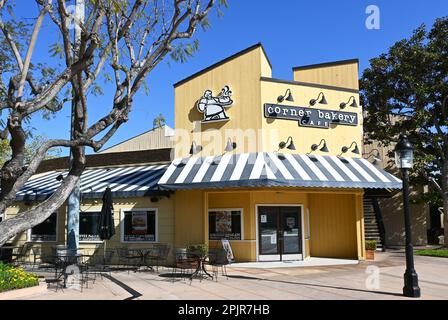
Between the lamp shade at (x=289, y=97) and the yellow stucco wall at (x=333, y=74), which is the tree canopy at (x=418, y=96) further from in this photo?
the lamp shade at (x=289, y=97)

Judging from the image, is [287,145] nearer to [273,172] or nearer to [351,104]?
[273,172]

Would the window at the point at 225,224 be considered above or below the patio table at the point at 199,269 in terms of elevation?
above

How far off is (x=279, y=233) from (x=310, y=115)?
4711mm

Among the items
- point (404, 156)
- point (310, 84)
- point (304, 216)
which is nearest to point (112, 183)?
point (304, 216)

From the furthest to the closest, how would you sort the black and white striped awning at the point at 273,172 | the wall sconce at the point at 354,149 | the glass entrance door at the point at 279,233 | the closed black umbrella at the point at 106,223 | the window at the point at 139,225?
1. the wall sconce at the point at 354,149
2. the window at the point at 139,225
3. the glass entrance door at the point at 279,233
4. the black and white striped awning at the point at 273,172
5. the closed black umbrella at the point at 106,223

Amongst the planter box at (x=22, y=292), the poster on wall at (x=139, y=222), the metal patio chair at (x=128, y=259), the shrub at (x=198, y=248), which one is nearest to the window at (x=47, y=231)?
the metal patio chair at (x=128, y=259)

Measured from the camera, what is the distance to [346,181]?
15.4 metres

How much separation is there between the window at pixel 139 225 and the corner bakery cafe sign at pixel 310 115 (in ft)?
19.4

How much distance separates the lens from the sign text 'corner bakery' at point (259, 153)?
640 inches

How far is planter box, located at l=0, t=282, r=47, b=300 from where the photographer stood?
9583mm

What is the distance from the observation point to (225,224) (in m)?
17.1

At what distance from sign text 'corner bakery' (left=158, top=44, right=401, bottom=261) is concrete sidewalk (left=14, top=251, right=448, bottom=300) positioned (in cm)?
194

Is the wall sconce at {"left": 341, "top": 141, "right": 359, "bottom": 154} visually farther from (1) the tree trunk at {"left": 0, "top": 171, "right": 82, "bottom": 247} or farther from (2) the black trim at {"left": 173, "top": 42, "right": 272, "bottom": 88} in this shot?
(1) the tree trunk at {"left": 0, "top": 171, "right": 82, "bottom": 247}
